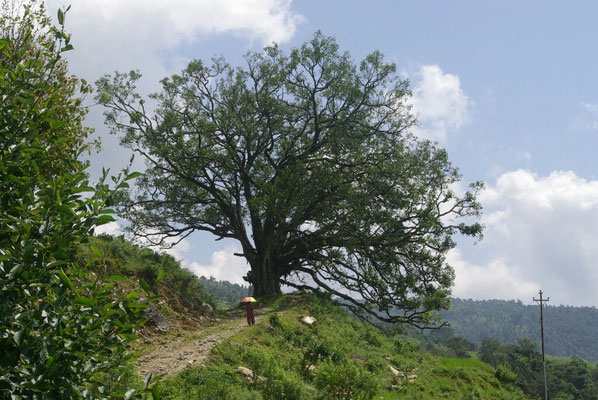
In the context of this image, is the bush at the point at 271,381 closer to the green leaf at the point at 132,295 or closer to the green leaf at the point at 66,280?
the green leaf at the point at 132,295

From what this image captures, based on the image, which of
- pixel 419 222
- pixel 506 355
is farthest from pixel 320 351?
pixel 506 355

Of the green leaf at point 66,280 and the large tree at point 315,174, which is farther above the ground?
the large tree at point 315,174

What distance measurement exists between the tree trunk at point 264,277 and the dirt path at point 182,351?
715 cm

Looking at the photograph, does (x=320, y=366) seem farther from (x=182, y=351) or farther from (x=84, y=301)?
(x=84, y=301)

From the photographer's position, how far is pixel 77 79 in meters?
14.3

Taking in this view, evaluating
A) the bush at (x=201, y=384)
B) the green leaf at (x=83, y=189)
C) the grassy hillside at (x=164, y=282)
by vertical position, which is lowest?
the bush at (x=201, y=384)

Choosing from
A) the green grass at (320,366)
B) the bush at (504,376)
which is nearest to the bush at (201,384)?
the green grass at (320,366)

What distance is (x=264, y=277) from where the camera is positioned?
25047 mm

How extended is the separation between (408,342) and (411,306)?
4.34 metres

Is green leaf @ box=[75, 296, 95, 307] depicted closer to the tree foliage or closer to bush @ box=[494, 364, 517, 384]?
the tree foliage

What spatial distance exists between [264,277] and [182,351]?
11687 mm

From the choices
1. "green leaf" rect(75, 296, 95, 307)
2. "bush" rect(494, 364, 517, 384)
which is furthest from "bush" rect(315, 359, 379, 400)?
"bush" rect(494, 364, 517, 384)

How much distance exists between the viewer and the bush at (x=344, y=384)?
1158 cm

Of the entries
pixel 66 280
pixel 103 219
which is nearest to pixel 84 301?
pixel 66 280
